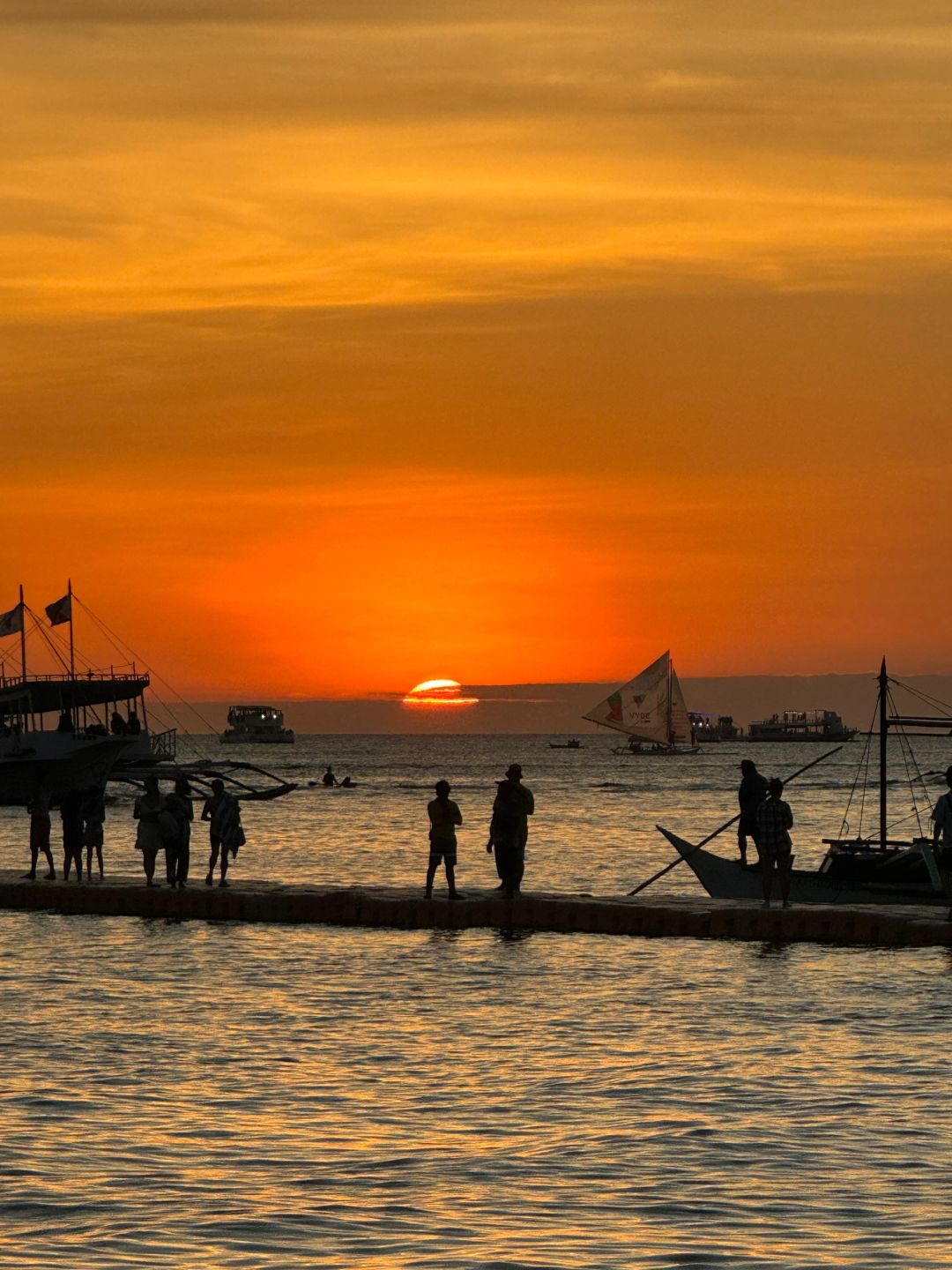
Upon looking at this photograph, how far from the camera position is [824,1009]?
2161 centimetres

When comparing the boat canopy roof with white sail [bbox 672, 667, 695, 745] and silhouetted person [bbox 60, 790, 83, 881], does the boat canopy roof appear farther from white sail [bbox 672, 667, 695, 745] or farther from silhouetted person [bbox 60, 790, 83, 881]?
white sail [bbox 672, 667, 695, 745]

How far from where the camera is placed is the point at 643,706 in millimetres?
161125

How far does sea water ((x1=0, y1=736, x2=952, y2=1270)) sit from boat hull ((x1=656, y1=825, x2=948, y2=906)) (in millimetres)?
5614

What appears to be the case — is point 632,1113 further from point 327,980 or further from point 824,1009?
point 327,980

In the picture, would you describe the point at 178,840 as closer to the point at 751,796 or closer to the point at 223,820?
the point at 223,820

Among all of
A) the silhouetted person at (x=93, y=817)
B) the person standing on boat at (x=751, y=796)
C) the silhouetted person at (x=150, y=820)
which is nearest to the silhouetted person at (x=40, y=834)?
the silhouetted person at (x=93, y=817)

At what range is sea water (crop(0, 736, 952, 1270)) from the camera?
39.5 feet

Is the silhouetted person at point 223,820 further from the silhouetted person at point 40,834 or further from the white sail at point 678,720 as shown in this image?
the white sail at point 678,720

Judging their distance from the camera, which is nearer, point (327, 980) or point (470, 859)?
point (327, 980)

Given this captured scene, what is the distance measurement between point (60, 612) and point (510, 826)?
177 ft

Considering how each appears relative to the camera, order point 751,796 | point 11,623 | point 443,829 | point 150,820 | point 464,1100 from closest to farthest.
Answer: point 464,1100, point 751,796, point 443,829, point 150,820, point 11,623

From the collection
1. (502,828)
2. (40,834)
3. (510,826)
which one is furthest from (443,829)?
(40,834)

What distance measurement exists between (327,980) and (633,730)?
13023cm

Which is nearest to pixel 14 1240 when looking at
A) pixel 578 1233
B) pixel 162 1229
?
pixel 162 1229
